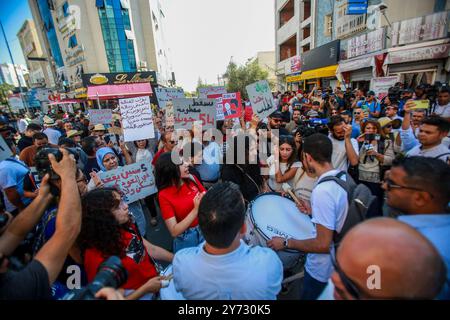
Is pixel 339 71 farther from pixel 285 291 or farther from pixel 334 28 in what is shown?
pixel 285 291

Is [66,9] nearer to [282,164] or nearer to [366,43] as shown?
[366,43]

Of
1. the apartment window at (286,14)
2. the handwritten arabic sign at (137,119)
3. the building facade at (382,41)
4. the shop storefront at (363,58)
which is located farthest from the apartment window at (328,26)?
the handwritten arabic sign at (137,119)

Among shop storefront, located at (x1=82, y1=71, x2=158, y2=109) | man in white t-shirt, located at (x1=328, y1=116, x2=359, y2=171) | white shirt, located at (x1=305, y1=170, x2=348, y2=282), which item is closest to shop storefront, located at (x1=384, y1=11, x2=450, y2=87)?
man in white t-shirt, located at (x1=328, y1=116, x2=359, y2=171)

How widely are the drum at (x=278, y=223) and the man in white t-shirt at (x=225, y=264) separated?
0.70 meters

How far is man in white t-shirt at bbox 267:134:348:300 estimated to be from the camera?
156 centimetres

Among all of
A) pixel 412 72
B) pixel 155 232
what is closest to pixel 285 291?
pixel 155 232

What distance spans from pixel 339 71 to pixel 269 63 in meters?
37.2

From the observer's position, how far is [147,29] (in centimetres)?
3541

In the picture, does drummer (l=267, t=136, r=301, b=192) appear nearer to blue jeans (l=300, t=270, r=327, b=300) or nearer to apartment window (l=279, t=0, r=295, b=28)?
blue jeans (l=300, t=270, r=327, b=300)

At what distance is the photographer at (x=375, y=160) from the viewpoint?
3.03 m

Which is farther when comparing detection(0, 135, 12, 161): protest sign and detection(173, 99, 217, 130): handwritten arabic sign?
detection(173, 99, 217, 130): handwritten arabic sign

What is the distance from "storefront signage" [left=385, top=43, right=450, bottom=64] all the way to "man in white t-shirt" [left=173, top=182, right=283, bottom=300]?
12.0 meters

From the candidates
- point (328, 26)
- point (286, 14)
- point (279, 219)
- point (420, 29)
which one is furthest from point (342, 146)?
point (286, 14)

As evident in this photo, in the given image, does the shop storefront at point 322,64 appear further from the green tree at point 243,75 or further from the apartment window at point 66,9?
the apartment window at point 66,9
